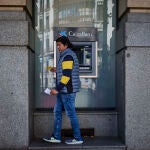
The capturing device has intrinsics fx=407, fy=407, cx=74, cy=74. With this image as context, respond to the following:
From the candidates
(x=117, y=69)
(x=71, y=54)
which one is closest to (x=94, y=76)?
(x=117, y=69)

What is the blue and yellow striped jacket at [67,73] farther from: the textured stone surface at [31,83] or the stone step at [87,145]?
the stone step at [87,145]

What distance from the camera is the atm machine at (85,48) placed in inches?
317

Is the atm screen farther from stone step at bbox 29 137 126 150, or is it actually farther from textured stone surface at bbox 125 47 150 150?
stone step at bbox 29 137 126 150

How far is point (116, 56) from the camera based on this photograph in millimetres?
8078

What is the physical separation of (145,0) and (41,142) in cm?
315

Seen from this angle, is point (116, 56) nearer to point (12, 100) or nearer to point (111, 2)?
point (111, 2)

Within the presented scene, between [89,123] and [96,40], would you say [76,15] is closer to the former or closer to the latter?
[96,40]

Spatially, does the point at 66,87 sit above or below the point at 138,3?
below

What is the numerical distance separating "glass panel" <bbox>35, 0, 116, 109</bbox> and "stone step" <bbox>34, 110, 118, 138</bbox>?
1.26 feet

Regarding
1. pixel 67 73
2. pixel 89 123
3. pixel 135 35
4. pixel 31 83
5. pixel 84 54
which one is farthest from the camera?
pixel 84 54

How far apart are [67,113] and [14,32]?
1683 mm

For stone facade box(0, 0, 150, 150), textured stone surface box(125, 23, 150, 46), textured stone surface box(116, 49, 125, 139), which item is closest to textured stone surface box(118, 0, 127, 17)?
stone facade box(0, 0, 150, 150)

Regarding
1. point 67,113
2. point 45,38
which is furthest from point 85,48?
point 67,113

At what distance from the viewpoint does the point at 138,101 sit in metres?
7.21
